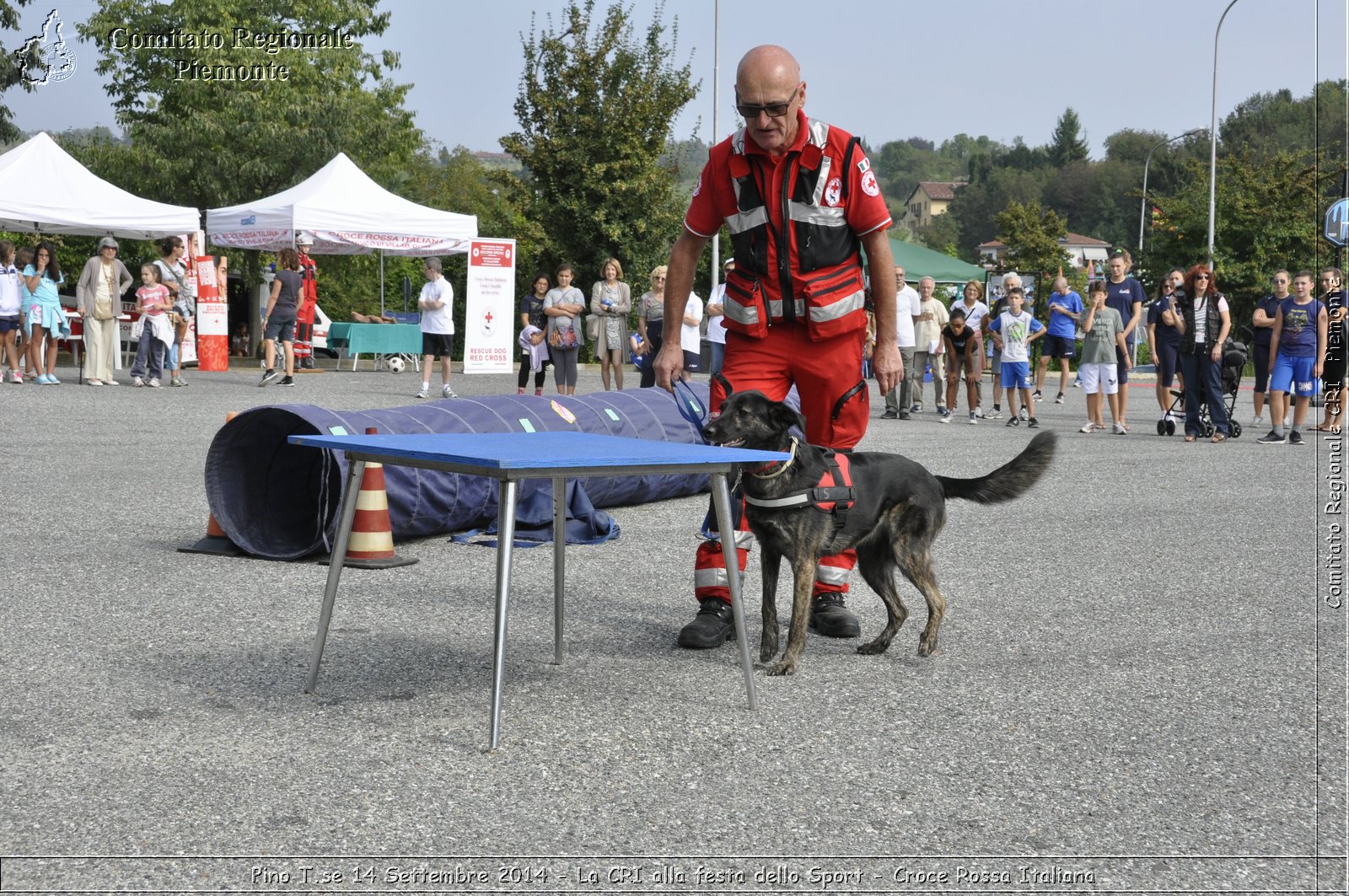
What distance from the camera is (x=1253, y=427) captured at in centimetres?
1642

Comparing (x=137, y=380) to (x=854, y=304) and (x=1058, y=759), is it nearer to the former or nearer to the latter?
(x=854, y=304)

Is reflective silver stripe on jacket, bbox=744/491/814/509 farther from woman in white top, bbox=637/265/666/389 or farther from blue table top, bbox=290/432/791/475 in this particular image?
woman in white top, bbox=637/265/666/389

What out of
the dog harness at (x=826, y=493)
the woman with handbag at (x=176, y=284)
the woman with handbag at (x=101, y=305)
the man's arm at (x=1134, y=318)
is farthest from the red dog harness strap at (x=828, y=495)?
the woman with handbag at (x=176, y=284)

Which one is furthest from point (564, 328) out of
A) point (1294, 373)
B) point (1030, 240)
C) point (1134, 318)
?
point (1030, 240)

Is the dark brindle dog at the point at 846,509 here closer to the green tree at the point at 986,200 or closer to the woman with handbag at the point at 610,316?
the woman with handbag at the point at 610,316

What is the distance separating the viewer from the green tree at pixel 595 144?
102 feet

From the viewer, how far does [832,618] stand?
207 inches

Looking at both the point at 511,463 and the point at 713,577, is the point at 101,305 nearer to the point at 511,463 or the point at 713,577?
the point at 713,577

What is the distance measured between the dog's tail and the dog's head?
0.80m

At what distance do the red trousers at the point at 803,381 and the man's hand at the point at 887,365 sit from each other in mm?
73

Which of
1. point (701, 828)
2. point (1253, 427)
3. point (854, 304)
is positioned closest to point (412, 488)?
point (854, 304)

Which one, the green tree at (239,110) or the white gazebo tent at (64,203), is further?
the green tree at (239,110)

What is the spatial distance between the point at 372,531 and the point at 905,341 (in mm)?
11147

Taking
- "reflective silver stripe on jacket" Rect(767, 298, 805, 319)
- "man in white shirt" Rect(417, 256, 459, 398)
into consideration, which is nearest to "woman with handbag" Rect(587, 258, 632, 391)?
"man in white shirt" Rect(417, 256, 459, 398)
